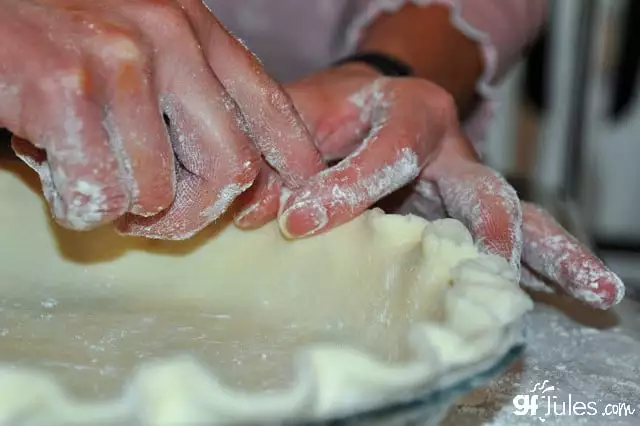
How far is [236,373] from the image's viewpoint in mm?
490

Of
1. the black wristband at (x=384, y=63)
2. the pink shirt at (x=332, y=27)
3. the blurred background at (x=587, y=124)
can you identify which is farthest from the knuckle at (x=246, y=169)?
the blurred background at (x=587, y=124)

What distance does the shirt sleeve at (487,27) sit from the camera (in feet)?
3.47

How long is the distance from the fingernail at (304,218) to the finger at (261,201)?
3 centimetres

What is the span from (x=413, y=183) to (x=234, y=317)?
241 millimetres

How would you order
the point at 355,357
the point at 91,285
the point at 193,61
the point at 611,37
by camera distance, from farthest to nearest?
1. the point at 611,37
2. the point at 91,285
3. the point at 193,61
4. the point at 355,357

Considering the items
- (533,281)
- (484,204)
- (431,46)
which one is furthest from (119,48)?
(431,46)

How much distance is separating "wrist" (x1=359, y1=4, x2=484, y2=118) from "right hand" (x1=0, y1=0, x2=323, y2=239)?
0.41m

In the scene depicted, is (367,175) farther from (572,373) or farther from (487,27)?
(487,27)

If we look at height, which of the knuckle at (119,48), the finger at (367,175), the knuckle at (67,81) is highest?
the knuckle at (119,48)

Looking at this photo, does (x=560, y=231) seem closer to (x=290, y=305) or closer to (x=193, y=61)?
(x=290, y=305)

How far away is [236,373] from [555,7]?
1.73 metres

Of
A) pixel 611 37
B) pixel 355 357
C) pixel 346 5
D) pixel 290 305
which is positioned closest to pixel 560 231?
pixel 290 305

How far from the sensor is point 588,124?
6.27ft

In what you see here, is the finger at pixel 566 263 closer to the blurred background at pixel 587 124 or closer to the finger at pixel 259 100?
the finger at pixel 259 100
